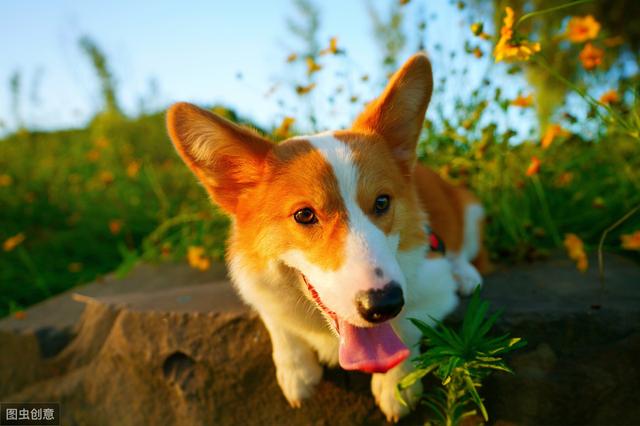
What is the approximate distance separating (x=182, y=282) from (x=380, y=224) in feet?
7.27

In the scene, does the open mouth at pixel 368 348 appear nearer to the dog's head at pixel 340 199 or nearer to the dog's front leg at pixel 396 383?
the dog's head at pixel 340 199

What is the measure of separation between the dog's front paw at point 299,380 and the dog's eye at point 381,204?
30.7 inches

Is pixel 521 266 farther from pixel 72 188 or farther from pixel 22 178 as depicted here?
pixel 22 178

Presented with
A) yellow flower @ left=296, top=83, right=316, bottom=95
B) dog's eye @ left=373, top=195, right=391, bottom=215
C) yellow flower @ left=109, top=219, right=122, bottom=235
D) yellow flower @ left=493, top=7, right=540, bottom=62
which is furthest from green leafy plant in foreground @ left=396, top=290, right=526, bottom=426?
yellow flower @ left=109, top=219, right=122, bottom=235

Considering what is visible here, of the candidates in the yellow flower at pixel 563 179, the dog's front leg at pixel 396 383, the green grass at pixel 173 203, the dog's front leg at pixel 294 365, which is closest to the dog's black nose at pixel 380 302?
the dog's front leg at pixel 396 383

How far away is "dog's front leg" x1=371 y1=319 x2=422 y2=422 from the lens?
204 centimetres

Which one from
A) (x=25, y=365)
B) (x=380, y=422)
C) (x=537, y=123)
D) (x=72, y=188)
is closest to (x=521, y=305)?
(x=380, y=422)

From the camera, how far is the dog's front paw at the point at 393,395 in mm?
2043

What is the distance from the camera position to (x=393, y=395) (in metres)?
2.05

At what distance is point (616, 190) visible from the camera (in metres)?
3.88

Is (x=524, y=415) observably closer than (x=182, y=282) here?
Yes

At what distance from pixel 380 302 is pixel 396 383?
638 mm

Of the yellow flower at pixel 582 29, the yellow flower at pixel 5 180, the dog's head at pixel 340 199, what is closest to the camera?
the dog's head at pixel 340 199

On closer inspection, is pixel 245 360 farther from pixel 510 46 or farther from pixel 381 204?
pixel 510 46
